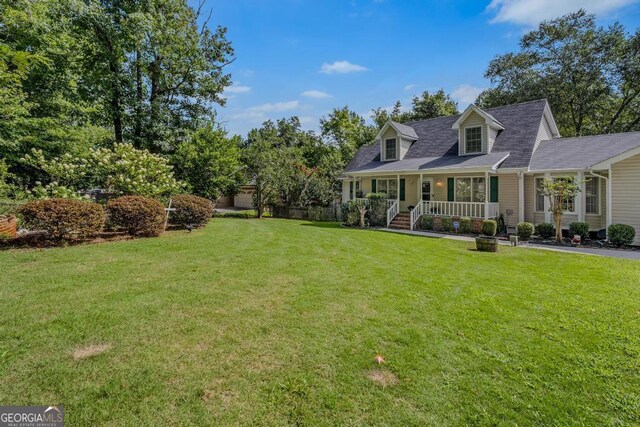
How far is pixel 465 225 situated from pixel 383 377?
40.9 feet

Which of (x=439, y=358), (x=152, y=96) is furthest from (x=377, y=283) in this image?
(x=152, y=96)

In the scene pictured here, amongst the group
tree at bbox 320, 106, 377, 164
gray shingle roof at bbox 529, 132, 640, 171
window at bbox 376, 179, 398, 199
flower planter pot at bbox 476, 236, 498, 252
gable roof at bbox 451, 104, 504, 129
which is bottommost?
flower planter pot at bbox 476, 236, 498, 252

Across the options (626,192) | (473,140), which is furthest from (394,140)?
(626,192)

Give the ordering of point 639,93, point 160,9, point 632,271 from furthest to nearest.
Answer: point 639,93, point 160,9, point 632,271

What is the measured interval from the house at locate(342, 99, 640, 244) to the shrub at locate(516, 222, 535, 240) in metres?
1.63

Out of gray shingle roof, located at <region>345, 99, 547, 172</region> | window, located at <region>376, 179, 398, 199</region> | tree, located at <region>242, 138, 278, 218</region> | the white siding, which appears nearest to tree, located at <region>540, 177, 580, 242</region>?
the white siding

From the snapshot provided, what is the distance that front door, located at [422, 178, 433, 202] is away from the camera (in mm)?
17145

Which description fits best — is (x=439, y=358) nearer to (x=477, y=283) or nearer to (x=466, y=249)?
(x=477, y=283)

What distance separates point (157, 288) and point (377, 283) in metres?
4.10

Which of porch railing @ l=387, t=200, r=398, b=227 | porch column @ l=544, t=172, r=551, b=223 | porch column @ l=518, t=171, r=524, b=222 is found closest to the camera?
porch column @ l=544, t=172, r=551, b=223

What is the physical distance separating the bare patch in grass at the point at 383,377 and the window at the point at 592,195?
14.3 metres

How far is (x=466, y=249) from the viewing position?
399 inches

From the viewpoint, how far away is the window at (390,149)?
19672mm

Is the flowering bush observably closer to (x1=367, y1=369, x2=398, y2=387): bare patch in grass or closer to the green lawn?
the green lawn
